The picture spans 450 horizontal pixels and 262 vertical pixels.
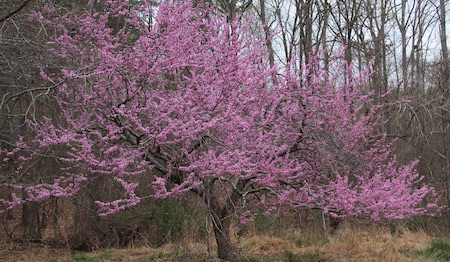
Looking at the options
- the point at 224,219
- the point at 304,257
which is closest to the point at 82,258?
the point at 224,219

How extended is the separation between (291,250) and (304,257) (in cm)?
70

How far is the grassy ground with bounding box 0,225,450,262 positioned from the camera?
7.13m

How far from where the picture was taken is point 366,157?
7.62 m

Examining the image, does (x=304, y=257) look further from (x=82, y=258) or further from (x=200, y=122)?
(x=82, y=258)

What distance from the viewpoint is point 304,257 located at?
7059 millimetres

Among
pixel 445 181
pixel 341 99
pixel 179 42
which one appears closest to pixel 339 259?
pixel 341 99

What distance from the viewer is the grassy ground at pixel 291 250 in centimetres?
713

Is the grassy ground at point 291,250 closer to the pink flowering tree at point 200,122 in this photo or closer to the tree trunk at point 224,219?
the tree trunk at point 224,219

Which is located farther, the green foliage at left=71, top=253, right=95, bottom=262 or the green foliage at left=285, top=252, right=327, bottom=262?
the green foliage at left=71, top=253, right=95, bottom=262

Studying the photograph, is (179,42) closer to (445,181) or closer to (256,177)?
(256,177)

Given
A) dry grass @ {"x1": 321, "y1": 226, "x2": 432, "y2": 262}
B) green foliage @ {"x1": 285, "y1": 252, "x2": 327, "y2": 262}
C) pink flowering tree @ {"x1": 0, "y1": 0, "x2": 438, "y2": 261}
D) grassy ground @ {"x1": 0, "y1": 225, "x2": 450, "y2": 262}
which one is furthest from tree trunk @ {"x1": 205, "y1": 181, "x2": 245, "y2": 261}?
dry grass @ {"x1": 321, "y1": 226, "x2": 432, "y2": 262}

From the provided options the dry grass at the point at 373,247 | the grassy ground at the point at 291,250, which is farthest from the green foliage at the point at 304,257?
the dry grass at the point at 373,247

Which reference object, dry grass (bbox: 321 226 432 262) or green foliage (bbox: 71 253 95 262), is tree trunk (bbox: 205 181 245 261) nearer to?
dry grass (bbox: 321 226 432 262)

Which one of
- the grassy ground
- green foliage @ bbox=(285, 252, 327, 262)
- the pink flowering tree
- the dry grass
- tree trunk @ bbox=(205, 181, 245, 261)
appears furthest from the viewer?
the dry grass
